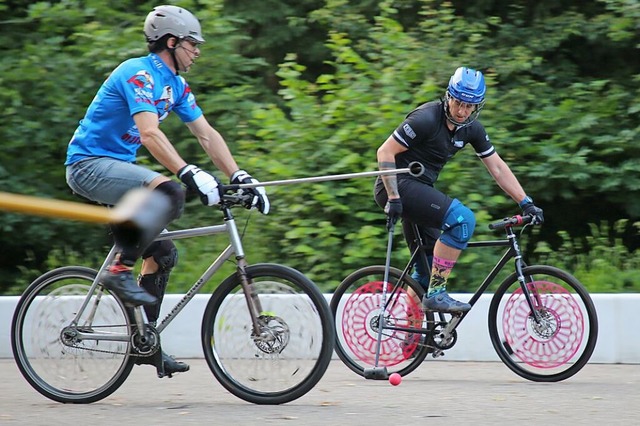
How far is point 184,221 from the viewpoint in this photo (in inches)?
408

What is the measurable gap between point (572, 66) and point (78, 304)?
→ 23.4 feet

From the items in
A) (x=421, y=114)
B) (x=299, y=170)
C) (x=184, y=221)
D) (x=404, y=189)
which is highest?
(x=421, y=114)

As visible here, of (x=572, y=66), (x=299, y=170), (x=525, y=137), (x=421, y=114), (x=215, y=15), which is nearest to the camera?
(x=421, y=114)

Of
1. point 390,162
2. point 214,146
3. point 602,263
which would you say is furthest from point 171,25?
point 602,263

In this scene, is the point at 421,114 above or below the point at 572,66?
above

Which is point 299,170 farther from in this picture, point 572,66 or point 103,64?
point 572,66

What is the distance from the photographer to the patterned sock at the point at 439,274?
6805 mm

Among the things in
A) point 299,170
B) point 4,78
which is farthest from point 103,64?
point 299,170

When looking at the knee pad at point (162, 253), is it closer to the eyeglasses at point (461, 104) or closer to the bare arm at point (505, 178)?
the eyeglasses at point (461, 104)

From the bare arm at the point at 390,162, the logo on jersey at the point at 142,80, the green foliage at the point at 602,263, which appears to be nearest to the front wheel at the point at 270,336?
the logo on jersey at the point at 142,80

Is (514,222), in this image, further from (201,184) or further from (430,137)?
(201,184)

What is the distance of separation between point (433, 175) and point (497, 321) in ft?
3.29

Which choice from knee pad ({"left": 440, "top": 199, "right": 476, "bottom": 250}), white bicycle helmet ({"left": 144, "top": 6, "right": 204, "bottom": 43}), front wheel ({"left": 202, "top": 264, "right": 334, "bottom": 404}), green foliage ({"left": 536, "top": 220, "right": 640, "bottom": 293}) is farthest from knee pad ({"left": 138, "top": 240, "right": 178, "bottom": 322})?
green foliage ({"left": 536, "top": 220, "right": 640, "bottom": 293})

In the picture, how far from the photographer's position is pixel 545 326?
6875mm
